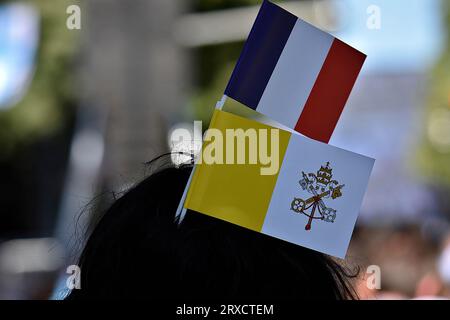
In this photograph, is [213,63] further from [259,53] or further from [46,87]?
[259,53]

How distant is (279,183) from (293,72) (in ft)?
0.66

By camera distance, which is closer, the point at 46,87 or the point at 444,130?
the point at 46,87

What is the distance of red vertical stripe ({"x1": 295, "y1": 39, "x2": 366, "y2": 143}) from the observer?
156cm

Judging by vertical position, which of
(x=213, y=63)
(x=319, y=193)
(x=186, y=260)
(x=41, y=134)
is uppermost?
(x=213, y=63)

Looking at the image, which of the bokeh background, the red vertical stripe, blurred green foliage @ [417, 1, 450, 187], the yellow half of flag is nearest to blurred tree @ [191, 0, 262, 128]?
the bokeh background

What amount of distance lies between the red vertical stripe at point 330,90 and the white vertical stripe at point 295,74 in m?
0.01

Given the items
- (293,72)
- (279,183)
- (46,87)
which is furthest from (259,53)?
(46,87)

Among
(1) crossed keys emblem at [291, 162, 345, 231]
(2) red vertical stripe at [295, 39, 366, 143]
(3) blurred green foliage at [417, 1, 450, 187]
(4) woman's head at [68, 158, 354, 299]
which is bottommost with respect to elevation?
(4) woman's head at [68, 158, 354, 299]

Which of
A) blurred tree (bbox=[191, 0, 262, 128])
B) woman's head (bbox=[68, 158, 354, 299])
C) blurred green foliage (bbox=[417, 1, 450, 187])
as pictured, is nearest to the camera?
woman's head (bbox=[68, 158, 354, 299])

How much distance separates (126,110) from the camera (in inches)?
371

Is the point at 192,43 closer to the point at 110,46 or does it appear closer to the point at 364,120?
the point at 110,46

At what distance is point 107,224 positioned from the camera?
1538 mm

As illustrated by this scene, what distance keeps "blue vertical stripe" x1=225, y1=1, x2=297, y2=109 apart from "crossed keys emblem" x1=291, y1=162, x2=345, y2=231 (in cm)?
17

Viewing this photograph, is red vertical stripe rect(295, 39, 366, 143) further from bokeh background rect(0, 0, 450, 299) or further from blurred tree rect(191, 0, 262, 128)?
blurred tree rect(191, 0, 262, 128)
